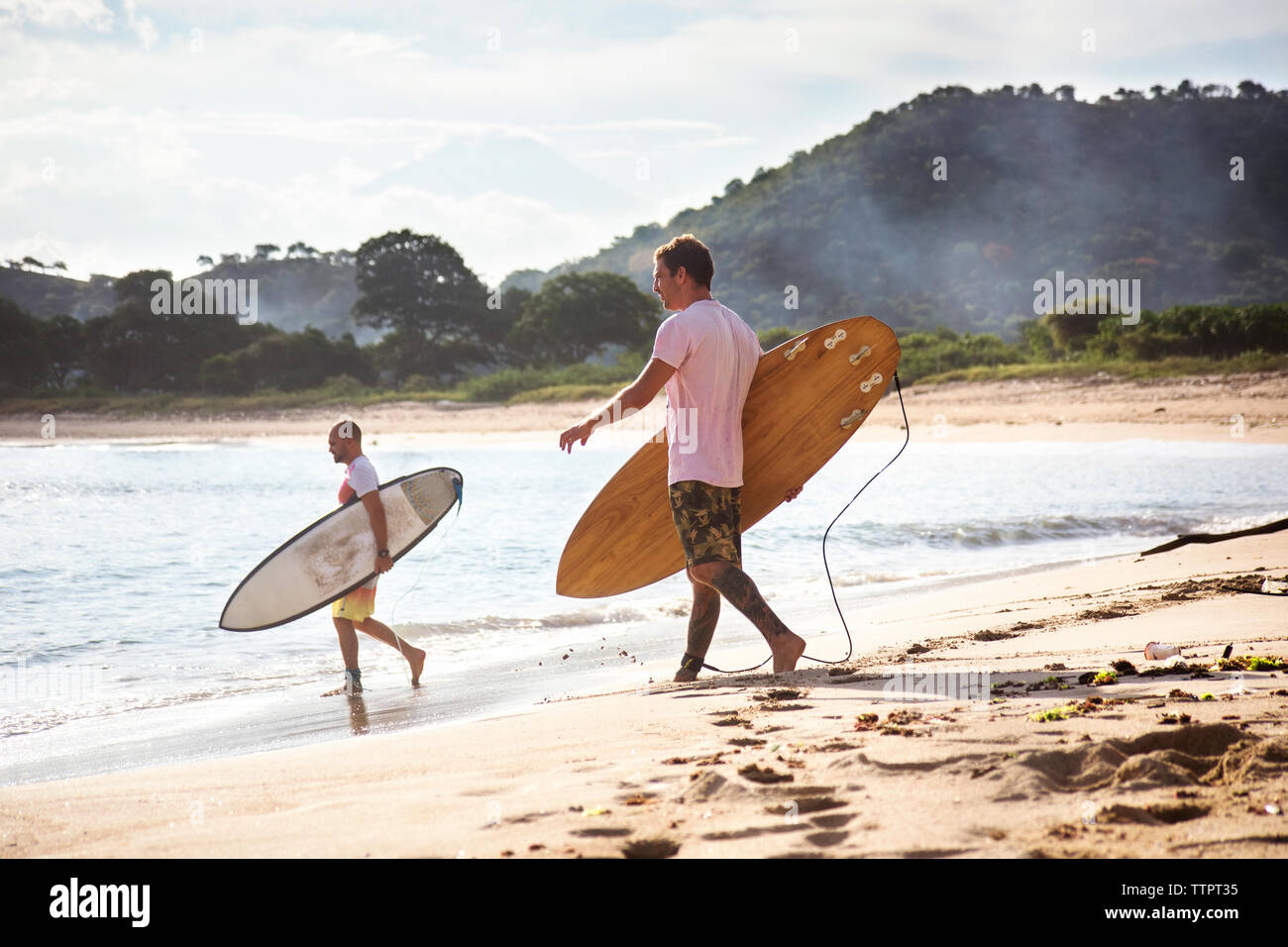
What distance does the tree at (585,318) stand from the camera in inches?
1821

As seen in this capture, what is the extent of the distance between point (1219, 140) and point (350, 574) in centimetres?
8505

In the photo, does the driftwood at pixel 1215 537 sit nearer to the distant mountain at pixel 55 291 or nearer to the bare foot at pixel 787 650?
the bare foot at pixel 787 650

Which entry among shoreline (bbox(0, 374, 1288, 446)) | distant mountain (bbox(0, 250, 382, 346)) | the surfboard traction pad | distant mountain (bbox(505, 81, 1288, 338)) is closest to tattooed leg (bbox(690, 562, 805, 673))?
the surfboard traction pad

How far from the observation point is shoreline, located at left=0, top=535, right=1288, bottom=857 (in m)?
2.04

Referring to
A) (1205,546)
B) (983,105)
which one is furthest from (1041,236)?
(1205,546)

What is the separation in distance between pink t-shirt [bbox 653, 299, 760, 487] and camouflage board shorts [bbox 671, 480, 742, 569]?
43 mm

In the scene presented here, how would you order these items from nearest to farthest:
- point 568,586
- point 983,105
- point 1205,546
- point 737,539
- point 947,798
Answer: point 947,798, point 737,539, point 568,586, point 1205,546, point 983,105

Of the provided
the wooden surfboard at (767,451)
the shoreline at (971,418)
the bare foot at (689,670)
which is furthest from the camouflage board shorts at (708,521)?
the shoreline at (971,418)

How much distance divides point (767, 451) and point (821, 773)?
7.94 ft

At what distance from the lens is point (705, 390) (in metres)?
3.97

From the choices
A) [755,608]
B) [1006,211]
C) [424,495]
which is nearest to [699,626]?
[755,608]

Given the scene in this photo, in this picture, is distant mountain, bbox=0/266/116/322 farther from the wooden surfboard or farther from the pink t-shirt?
the pink t-shirt
